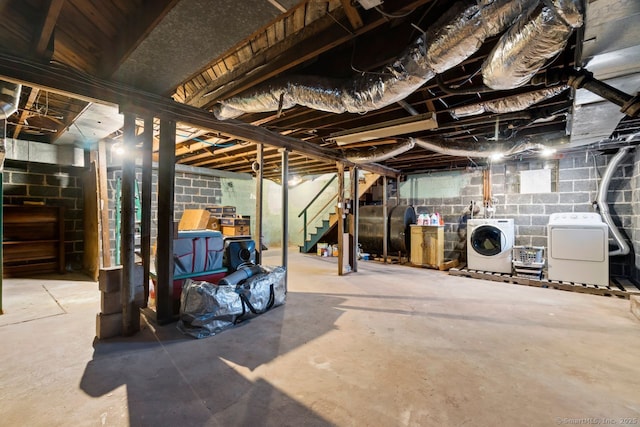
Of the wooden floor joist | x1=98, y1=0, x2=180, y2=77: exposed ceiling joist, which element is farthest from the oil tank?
x1=98, y1=0, x2=180, y2=77: exposed ceiling joist

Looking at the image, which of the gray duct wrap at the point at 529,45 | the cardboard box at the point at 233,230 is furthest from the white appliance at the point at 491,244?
the cardboard box at the point at 233,230

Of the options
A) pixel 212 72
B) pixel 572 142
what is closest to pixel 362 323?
pixel 212 72

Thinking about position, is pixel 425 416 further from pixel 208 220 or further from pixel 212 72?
pixel 208 220

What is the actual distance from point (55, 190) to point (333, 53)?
552 cm

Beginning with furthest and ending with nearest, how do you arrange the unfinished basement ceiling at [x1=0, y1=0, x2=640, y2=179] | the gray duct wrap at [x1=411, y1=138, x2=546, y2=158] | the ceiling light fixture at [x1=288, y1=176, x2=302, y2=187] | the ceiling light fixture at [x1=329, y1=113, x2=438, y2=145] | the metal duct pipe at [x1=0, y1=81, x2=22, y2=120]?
the ceiling light fixture at [x1=288, y1=176, x2=302, y2=187] < the gray duct wrap at [x1=411, y1=138, x2=546, y2=158] < the ceiling light fixture at [x1=329, y1=113, x2=438, y2=145] < the metal duct pipe at [x1=0, y1=81, x2=22, y2=120] < the unfinished basement ceiling at [x1=0, y1=0, x2=640, y2=179]

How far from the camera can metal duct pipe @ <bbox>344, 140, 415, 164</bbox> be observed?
13.2 feet

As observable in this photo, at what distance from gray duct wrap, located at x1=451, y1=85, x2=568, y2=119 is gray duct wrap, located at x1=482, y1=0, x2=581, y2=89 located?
79 centimetres

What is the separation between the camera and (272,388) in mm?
1711

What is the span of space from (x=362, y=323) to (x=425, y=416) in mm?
1263

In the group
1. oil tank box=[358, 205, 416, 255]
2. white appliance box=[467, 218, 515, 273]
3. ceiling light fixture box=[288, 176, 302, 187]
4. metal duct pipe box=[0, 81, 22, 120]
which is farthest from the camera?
ceiling light fixture box=[288, 176, 302, 187]

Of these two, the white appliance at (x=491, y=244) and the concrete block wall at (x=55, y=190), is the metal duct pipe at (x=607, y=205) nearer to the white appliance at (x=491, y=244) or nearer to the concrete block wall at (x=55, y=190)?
the white appliance at (x=491, y=244)

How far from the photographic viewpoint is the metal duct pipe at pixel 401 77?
1426 millimetres

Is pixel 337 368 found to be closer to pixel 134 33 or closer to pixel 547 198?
pixel 134 33

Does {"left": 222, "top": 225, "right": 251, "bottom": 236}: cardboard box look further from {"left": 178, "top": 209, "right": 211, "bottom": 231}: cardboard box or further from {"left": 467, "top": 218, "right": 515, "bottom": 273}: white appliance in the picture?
{"left": 467, "top": 218, "right": 515, "bottom": 273}: white appliance
